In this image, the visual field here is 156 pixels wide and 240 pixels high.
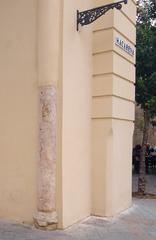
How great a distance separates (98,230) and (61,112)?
2.03 m

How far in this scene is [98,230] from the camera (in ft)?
22.4

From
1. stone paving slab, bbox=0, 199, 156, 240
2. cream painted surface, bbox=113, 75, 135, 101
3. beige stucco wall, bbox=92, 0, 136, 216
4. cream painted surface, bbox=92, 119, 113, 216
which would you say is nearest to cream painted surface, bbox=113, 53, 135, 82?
beige stucco wall, bbox=92, 0, 136, 216

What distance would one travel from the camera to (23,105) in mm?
7156

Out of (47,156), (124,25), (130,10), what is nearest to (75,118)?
(47,156)

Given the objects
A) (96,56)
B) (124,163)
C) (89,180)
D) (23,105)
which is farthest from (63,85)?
(124,163)

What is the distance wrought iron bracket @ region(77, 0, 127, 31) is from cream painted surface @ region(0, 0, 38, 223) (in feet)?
2.75

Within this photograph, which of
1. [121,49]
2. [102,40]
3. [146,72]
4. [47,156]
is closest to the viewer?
[47,156]

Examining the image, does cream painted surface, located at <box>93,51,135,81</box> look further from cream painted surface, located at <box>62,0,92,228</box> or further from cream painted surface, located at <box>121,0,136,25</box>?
cream painted surface, located at <box>121,0,136,25</box>

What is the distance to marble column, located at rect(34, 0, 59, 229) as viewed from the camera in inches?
266

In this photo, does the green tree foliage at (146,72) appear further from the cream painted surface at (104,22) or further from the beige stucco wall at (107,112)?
the cream painted surface at (104,22)

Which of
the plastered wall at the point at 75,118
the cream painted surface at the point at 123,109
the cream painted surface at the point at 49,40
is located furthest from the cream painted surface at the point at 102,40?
the cream painted surface at the point at 49,40

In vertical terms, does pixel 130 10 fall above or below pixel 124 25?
above

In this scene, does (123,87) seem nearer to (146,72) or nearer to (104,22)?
(104,22)

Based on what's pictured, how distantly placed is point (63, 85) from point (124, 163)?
98.9 inches
